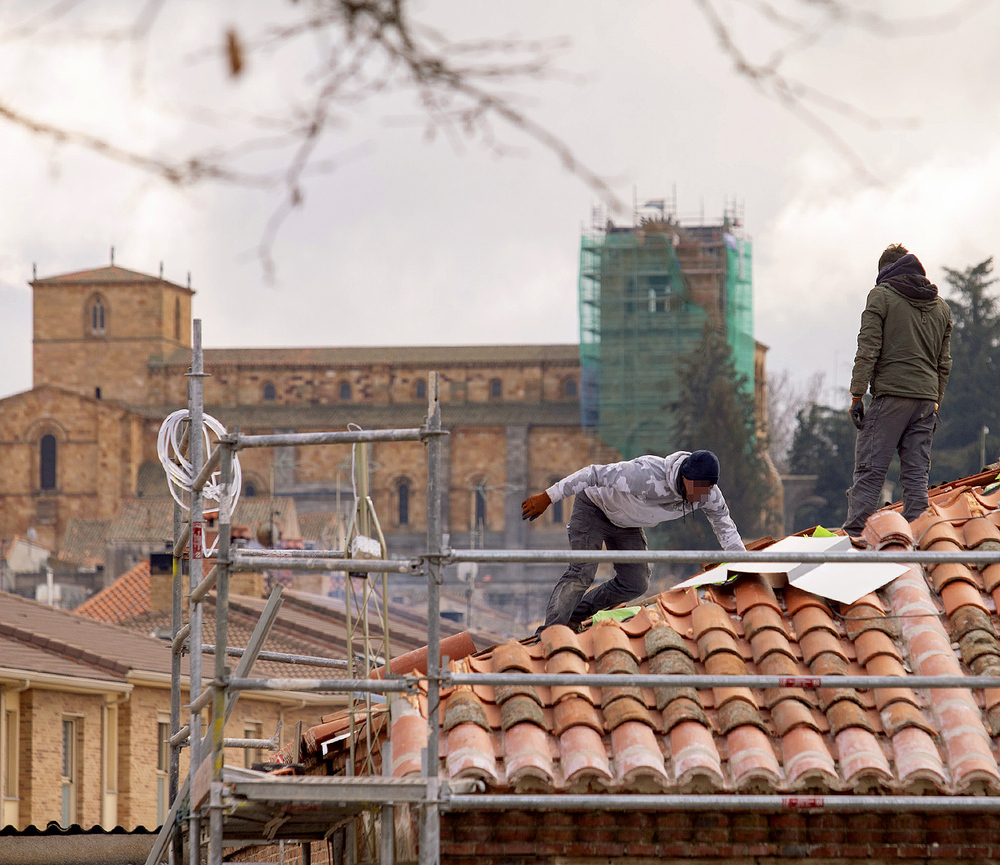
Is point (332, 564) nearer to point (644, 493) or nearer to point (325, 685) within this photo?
point (325, 685)

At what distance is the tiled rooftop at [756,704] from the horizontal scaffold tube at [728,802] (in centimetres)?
27

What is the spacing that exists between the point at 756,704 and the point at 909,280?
2.80 m

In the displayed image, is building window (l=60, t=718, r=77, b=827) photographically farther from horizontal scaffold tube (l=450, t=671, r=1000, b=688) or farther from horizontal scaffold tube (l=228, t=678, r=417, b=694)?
horizontal scaffold tube (l=450, t=671, r=1000, b=688)

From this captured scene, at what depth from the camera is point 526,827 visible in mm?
5344

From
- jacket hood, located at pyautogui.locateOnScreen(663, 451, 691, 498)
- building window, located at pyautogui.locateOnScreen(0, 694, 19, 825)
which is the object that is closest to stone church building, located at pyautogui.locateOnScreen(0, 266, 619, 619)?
building window, located at pyautogui.locateOnScreen(0, 694, 19, 825)

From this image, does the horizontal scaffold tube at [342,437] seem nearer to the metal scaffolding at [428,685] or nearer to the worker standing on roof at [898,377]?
the metal scaffolding at [428,685]

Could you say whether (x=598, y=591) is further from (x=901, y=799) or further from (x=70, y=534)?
(x=70, y=534)

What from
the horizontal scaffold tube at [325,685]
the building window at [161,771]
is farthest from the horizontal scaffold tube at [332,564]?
the building window at [161,771]

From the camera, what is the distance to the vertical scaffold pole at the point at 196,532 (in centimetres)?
567

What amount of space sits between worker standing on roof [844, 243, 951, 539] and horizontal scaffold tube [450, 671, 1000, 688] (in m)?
2.49

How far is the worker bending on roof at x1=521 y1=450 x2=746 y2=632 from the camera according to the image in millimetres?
6988

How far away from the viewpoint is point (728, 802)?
15.8 ft

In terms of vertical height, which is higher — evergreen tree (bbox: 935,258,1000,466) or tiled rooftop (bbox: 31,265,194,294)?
tiled rooftop (bbox: 31,265,194,294)

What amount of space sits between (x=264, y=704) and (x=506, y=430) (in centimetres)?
5600
